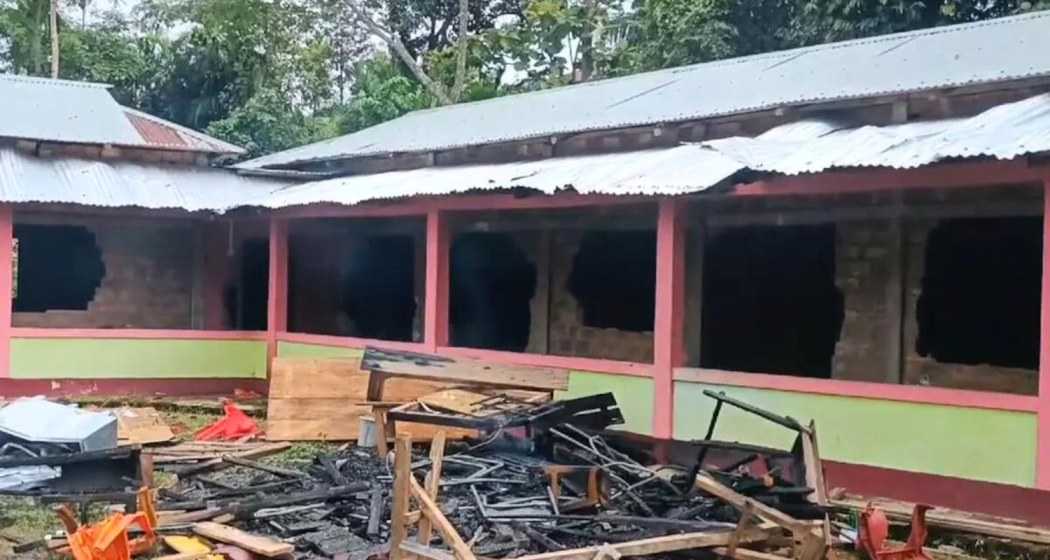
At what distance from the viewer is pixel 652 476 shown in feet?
25.0

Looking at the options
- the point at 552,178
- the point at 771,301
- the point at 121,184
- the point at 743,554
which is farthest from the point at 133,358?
the point at 743,554

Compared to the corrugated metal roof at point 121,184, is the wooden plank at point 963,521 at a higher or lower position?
lower

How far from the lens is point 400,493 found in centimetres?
559

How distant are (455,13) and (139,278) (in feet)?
48.6

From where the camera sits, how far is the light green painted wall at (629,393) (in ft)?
30.8

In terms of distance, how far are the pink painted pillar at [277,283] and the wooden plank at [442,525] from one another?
340 inches

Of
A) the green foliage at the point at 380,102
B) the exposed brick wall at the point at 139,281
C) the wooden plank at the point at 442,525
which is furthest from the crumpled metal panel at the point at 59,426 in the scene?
the green foliage at the point at 380,102

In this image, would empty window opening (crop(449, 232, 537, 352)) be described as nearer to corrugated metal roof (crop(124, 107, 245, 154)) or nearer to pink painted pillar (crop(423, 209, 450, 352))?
pink painted pillar (crop(423, 209, 450, 352))

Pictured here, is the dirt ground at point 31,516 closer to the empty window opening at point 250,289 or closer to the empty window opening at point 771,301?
the empty window opening at point 771,301

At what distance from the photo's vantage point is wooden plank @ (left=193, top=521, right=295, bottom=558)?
20.3 feet

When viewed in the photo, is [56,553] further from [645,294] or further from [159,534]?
[645,294]

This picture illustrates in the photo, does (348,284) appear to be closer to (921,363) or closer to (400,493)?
(921,363)

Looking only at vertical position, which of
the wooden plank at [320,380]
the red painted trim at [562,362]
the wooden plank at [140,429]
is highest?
the red painted trim at [562,362]

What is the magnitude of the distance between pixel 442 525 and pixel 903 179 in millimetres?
4088
